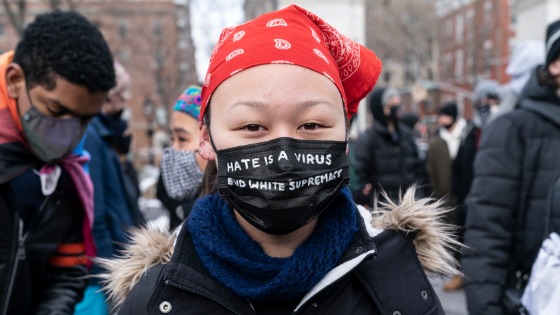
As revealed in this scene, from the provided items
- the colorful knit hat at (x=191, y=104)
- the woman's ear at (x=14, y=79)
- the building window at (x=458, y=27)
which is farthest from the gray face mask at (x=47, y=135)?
the building window at (x=458, y=27)

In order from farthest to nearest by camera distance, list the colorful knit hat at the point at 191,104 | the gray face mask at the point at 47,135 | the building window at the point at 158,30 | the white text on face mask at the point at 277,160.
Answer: the building window at the point at 158,30, the colorful knit hat at the point at 191,104, the gray face mask at the point at 47,135, the white text on face mask at the point at 277,160

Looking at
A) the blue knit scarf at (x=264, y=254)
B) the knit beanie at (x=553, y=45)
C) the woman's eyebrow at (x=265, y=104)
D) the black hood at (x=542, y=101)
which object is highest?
the knit beanie at (x=553, y=45)

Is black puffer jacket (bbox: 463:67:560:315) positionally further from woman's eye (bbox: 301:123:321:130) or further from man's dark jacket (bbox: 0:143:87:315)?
man's dark jacket (bbox: 0:143:87:315)

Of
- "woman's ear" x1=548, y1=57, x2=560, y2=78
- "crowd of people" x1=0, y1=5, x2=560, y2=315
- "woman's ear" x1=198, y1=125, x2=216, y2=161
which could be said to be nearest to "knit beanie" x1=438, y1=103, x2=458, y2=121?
"crowd of people" x1=0, y1=5, x2=560, y2=315

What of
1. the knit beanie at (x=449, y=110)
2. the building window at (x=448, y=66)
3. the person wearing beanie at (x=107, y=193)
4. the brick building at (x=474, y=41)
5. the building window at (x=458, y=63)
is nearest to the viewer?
the person wearing beanie at (x=107, y=193)

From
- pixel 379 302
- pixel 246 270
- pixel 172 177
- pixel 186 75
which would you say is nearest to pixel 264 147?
pixel 246 270

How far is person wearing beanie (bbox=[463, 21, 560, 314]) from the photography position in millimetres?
2775

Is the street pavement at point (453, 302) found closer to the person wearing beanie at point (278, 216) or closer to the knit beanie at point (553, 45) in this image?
the knit beanie at point (553, 45)

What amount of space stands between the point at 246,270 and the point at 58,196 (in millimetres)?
1386

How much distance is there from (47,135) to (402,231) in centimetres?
154

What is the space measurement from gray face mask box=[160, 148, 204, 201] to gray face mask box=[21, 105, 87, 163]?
1.48 feet

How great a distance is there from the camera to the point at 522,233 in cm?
282

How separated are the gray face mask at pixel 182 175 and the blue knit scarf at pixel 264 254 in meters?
0.97

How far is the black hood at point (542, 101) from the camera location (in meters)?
2.81
